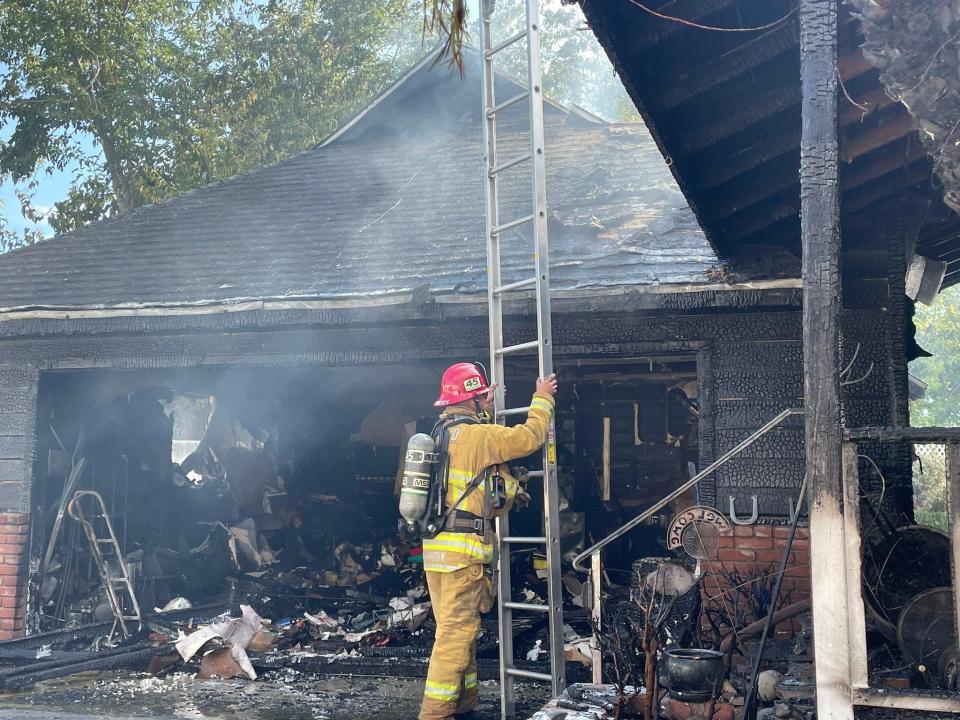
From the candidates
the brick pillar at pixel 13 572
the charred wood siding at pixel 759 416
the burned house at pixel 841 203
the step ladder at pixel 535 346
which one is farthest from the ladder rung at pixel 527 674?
the brick pillar at pixel 13 572

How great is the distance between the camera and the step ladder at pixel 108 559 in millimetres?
8745

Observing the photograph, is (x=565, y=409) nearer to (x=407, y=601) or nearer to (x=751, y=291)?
(x=407, y=601)

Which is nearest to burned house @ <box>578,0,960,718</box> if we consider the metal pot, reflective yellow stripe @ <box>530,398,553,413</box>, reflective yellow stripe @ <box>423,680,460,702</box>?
the metal pot

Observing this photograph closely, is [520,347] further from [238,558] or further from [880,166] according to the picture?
[238,558]

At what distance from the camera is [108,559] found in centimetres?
982

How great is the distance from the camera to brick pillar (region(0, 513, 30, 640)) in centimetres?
836

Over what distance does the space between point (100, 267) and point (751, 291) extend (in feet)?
21.0

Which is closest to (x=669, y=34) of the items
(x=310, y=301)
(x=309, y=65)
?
(x=310, y=301)

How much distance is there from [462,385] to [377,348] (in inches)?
87.4

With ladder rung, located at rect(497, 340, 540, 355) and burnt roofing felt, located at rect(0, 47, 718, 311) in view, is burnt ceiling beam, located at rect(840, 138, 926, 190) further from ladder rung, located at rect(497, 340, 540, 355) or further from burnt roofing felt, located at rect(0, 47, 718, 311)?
ladder rung, located at rect(497, 340, 540, 355)

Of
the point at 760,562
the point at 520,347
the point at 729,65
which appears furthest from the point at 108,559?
the point at 729,65

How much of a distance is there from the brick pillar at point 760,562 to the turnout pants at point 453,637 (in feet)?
5.85

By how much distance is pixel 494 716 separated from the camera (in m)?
6.19

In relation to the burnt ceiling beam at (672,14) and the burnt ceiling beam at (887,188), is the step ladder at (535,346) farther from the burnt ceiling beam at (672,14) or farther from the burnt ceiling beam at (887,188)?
the burnt ceiling beam at (887,188)
